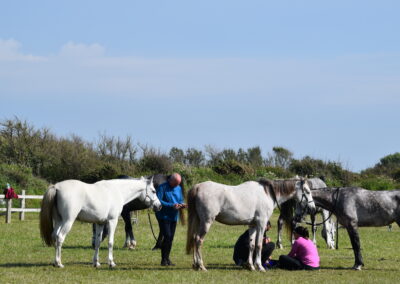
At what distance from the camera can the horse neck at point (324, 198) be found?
47.5ft

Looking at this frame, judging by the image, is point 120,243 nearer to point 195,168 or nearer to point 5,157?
point 195,168

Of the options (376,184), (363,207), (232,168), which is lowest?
(363,207)

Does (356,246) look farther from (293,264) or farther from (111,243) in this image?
(111,243)

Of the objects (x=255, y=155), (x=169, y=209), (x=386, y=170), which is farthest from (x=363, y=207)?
(x=386, y=170)

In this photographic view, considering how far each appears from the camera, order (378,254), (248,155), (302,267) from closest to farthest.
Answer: (302,267) → (378,254) → (248,155)

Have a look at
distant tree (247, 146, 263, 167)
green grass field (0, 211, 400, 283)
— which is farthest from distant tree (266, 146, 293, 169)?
green grass field (0, 211, 400, 283)

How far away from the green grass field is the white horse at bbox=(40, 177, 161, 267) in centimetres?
66

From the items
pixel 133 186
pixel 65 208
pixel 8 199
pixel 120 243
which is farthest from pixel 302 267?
pixel 8 199

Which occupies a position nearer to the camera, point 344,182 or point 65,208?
point 65,208

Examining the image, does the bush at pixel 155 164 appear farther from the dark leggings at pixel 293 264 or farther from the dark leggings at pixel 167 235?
the dark leggings at pixel 293 264

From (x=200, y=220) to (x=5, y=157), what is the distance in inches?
1164

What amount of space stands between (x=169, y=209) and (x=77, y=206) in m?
1.99

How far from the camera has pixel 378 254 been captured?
17.2 metres

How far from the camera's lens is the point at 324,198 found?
14539mm
